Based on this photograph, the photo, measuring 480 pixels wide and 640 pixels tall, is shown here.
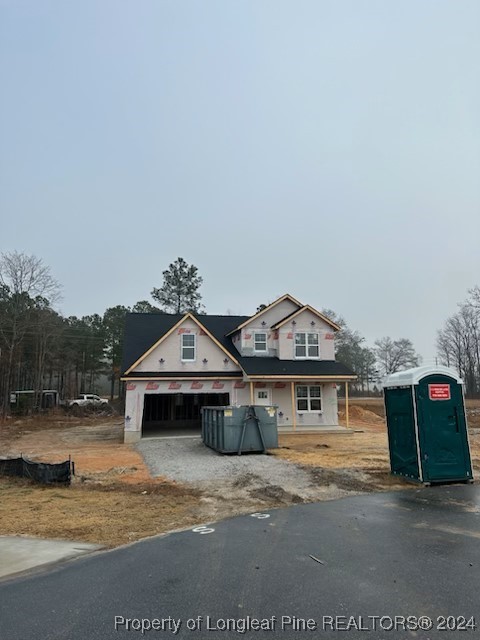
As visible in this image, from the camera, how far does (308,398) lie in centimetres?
2292

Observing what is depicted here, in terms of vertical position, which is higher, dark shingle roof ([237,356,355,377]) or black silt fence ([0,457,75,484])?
dark shingle roof ([237,356,355,377])

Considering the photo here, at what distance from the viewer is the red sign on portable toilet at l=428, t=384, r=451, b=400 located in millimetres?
9438

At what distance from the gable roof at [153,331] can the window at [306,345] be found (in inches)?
139

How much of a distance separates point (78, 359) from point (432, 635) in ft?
172

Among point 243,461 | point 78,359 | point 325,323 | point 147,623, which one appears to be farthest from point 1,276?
point 147,623

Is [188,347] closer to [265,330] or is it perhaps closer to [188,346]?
[188,346]

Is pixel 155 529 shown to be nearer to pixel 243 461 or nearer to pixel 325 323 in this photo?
pixel 243 461

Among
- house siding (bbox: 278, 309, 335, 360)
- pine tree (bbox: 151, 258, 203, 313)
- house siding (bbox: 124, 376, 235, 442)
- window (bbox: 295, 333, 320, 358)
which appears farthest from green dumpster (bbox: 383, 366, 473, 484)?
pine tree (bbox: 151, 258, 203, 313)

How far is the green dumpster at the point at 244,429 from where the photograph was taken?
556 inches

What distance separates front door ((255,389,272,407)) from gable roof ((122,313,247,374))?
2.18 metres

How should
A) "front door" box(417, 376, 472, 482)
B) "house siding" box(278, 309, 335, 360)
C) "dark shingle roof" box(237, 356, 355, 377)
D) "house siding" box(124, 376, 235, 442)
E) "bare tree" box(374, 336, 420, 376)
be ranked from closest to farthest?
1. "front door" box(417, 376, 472, 482)
2. "house siding" box(124, 376, 235, 442)
3. "dark shingle roof" box(237, 356, 355, 377)
4. "house siding" box(278, 309, 335, 360)
5. "bare tree" box(374, 336, 420, 376)

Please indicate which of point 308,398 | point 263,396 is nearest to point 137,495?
point 263,396

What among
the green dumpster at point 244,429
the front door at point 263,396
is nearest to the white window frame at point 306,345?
the front door at point 263,396

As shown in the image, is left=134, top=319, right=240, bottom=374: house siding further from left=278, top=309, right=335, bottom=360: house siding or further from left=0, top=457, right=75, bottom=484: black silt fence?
left=0, top=457, right=75, bottom=484: black silt fence
